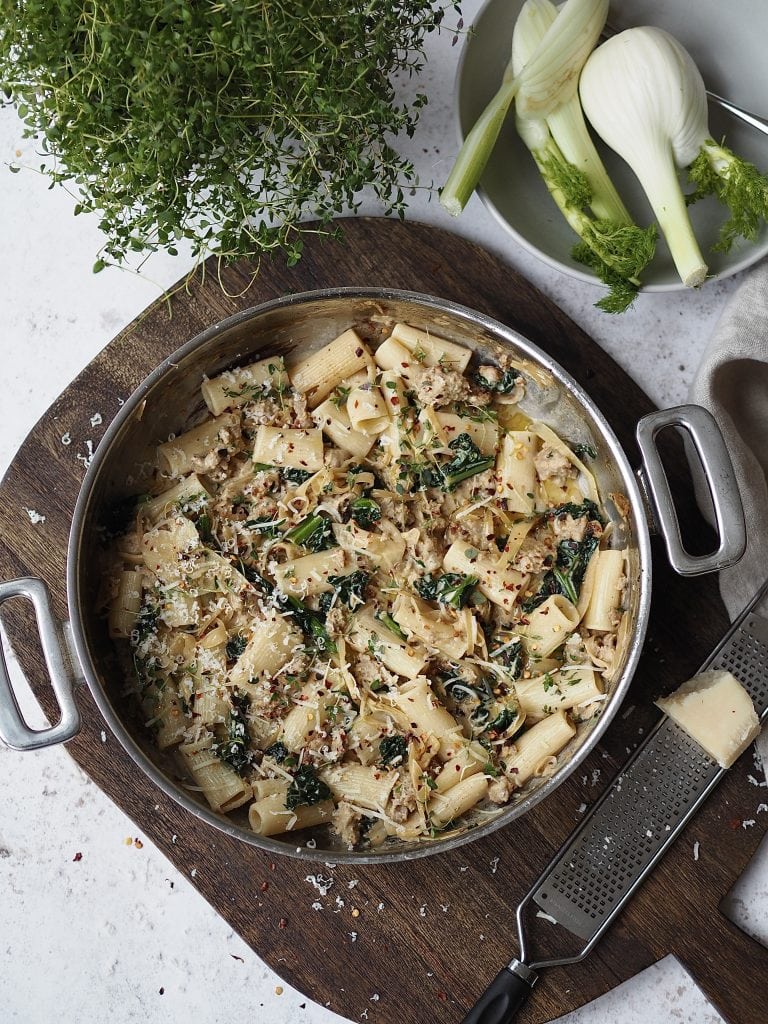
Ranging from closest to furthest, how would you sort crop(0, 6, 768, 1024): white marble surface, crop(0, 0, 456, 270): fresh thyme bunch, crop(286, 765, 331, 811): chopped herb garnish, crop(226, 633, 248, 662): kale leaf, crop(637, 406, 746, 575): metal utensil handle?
crop(0, 0, 456, 270): fresh thyme bunch
crop(637, 406, 746, 575): metal utensil handle
crop(286, 765, 331, 811): chopped herb garnish
crop(226, 633, 248, 662): kale leaf
crop(0, 6, 768, 1024): white marble surface

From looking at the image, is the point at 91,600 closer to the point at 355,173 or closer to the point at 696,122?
the point at 355,173

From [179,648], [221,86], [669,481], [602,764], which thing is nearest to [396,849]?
[602,764]

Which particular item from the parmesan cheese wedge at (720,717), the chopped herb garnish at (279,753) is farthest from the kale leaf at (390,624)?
the parmesan cheese wedge at (720,717)

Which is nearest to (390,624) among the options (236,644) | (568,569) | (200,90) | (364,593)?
(364,593)

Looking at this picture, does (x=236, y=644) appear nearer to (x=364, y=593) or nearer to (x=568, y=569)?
(x=364, y=593)

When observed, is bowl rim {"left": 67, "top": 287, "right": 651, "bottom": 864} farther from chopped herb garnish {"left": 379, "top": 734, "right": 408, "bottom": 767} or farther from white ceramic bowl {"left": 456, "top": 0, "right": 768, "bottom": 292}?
white ceramic bowl {"left": 456, "top": 0, "right": 768, "bottom": 292}

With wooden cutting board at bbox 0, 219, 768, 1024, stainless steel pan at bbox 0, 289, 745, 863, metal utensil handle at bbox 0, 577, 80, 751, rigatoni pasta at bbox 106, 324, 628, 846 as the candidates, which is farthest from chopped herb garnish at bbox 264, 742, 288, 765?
metal utensil handle at bbox 0, 577, 80, 751
